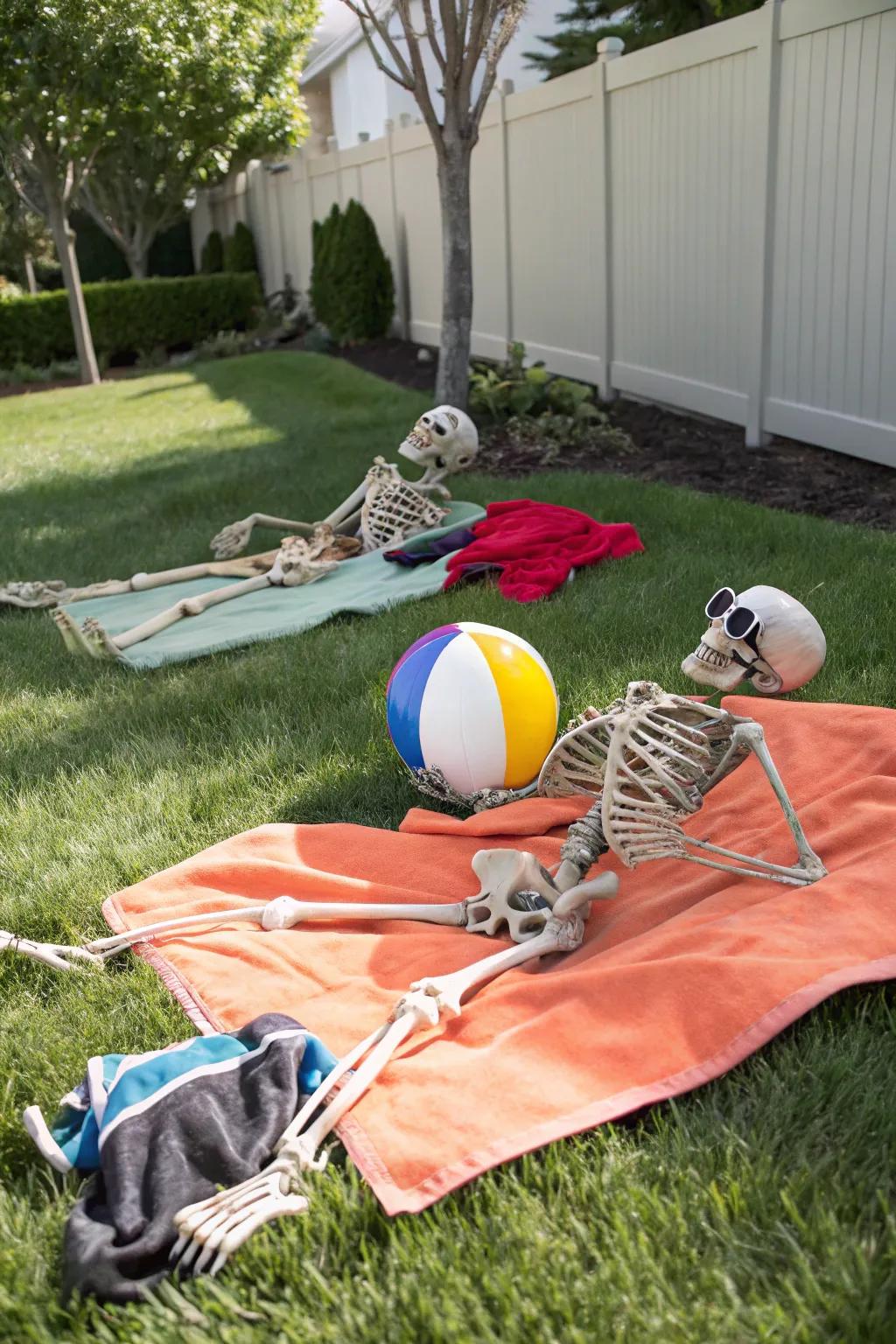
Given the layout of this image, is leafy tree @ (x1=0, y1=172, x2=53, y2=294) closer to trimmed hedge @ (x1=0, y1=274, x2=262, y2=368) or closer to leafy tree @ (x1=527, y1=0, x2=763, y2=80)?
Answer: trimmed hedge @ (x1=0, y1=274, x2=262, y2=368)

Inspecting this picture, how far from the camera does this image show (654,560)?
526cm

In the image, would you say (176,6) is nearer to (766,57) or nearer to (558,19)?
(558,19)

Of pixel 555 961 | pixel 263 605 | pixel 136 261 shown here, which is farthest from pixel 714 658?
pixel 136 261

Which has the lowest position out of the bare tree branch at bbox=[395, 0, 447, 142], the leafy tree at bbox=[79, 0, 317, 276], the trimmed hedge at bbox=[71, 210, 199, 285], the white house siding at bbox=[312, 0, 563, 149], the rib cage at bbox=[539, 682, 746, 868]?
the rib cage at bbox=[539, 682, 746, 868]

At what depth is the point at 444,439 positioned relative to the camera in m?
5.62

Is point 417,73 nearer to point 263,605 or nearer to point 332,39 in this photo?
point 263,605

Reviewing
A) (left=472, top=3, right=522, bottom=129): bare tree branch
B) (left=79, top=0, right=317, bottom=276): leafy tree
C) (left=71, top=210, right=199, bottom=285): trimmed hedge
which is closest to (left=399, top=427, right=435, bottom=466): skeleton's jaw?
(left=472, top=3, right=522, bottom=129): bare tree branch

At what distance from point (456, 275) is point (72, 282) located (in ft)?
31.3

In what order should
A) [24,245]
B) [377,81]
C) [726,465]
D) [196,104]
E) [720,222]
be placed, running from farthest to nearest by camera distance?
1. [377,81]
2. [24,245]
3. [196,104]
4. [720,222]
5. [726,465]

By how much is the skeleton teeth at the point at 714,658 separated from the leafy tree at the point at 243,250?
22.2 m

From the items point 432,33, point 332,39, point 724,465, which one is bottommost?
point 724,465

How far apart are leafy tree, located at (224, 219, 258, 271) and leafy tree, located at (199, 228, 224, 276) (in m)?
1.89

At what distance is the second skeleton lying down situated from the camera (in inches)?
93.9

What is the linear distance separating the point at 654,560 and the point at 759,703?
1.99 m
